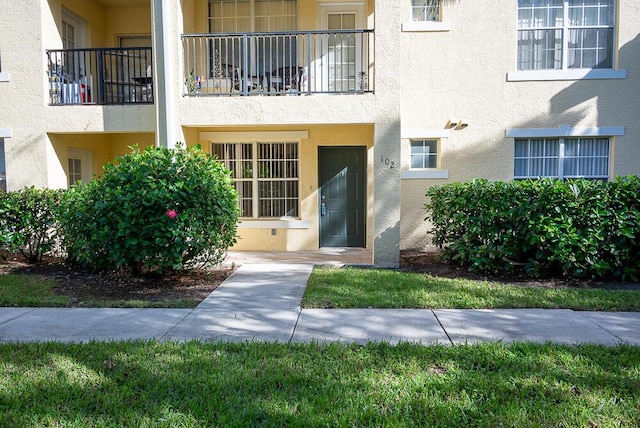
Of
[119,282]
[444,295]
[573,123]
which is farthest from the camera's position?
[573,123]

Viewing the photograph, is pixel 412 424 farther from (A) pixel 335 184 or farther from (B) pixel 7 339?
(A) pixel 335 184

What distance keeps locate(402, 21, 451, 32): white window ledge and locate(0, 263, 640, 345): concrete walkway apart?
680 cm

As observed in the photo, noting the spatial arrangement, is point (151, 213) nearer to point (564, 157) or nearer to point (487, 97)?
point (487, 97)

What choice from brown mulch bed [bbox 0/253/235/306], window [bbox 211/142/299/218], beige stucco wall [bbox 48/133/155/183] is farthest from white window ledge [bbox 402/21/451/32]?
beige stucco wall [bbox 48/133/155/183]

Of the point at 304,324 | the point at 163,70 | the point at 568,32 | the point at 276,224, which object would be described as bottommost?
the point at 304,324

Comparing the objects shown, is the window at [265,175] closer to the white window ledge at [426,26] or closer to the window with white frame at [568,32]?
the white window ledge at [426,26]

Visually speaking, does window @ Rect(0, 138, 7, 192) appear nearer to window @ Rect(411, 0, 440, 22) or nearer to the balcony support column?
the balcony support column

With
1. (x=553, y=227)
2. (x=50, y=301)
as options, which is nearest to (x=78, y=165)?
(x=50, y=301)

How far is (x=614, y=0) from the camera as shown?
10000 mm

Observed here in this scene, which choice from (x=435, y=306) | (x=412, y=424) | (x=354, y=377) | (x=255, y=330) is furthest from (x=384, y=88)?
(x=412, y=424)

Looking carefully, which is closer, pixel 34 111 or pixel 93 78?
pixel 34 111

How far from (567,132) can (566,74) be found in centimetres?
127

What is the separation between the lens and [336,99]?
8.76 meters

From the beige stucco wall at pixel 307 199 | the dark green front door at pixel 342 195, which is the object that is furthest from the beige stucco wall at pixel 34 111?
the dark green front door at pixel 342 195
